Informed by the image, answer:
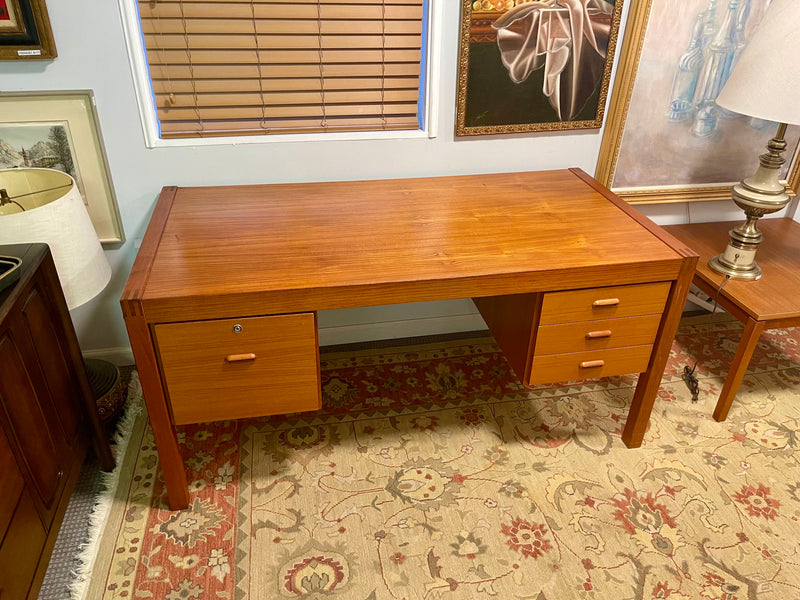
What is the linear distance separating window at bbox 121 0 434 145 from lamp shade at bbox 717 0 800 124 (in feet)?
3.05

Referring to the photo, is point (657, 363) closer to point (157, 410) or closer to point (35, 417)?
point (157, 410)

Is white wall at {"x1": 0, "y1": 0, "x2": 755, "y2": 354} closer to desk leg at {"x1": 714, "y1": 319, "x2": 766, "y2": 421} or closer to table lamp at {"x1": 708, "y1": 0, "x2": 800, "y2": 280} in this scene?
table lamp at {"x1": 708, "y1": 0, "x2": 800, "y2": 280}

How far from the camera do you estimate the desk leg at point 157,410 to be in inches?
51.1

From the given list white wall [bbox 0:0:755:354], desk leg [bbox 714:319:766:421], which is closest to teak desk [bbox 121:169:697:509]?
white wall [bbox 0:0:755:354]

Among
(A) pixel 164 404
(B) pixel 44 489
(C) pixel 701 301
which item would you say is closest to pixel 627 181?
(C) pixel 701 301

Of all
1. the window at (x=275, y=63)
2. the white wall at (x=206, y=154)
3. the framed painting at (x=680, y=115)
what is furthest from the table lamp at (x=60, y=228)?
the framed painting at (x=680, y=115)

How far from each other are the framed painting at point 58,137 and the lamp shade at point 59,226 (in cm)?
11

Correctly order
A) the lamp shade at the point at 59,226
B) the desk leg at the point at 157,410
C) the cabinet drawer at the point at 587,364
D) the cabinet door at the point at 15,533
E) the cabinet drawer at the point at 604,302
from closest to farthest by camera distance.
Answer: the cabinet door at the point at 15,533
the desk leg at the point at 157,410
the lamp shade at the point at 59,226
the cabinet drawer at the point at 604,302
the cabinet drawer at the point at 587,364

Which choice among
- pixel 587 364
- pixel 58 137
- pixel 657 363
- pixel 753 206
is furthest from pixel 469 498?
pixel 58 137

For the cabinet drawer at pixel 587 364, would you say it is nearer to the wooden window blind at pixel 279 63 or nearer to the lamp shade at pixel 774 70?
the lamp shade at pixel 774 70

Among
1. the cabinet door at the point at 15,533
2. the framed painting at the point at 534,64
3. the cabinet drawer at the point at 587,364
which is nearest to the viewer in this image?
the cabinet door at the point at 15,533

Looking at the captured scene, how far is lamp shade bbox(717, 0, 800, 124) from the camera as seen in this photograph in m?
1.58

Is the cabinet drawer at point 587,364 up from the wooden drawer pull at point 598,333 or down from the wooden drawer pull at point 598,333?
down

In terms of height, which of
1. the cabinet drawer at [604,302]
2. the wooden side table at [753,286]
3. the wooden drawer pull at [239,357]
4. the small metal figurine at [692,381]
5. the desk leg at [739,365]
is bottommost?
the small metal figurine at [692,381]
